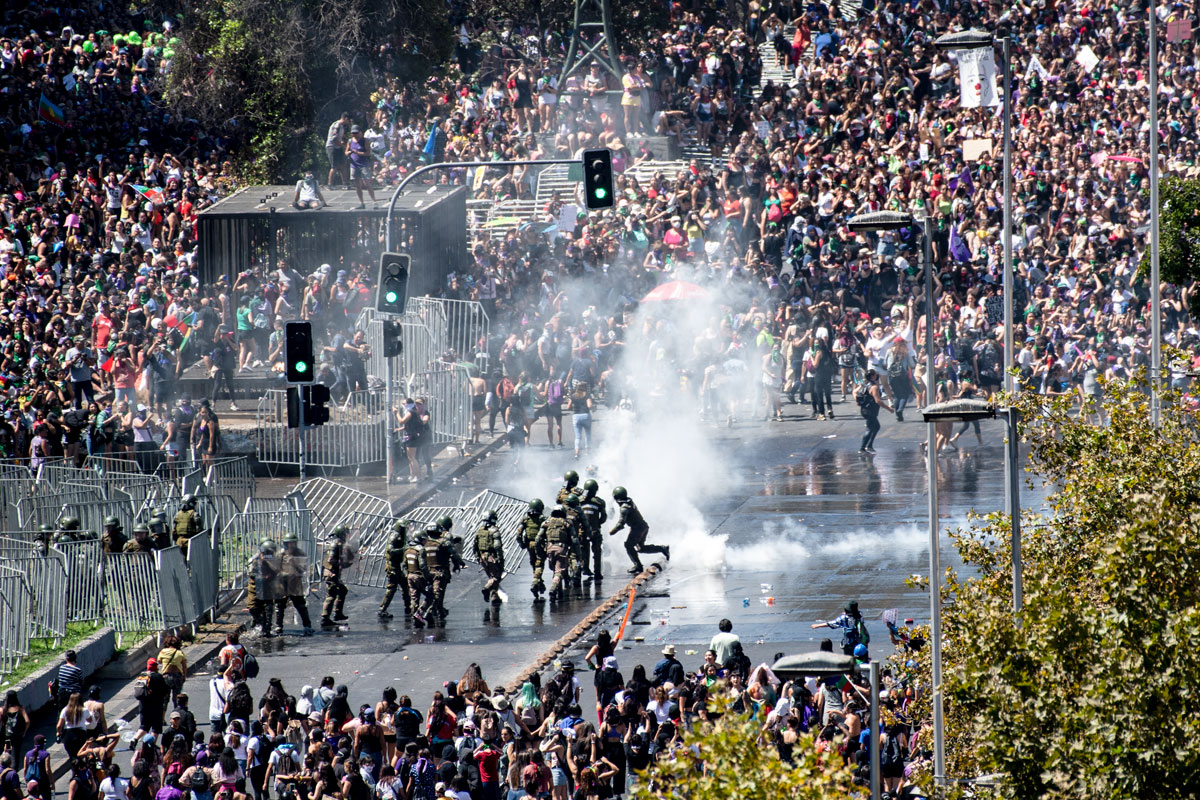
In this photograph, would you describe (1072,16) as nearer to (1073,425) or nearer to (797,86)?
(797,86)

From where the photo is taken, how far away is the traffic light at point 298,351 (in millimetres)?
23047

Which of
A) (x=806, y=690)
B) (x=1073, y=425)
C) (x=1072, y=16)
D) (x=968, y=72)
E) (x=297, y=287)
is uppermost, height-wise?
(x=1072, y=16)

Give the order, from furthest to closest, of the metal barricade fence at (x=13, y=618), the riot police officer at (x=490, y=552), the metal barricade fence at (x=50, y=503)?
the metal barricade fence at (x=50, y=503) → the riot police officer at (x=490, y=552) → the metal barricade fence at (x=13, y=618)

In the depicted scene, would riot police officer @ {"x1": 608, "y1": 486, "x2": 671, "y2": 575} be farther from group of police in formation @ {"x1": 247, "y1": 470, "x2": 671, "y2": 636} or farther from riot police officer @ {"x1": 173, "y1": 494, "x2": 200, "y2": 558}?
riot police officer @ {"x1": 173, "y1": 494, "x2": 200, "y2": 558}

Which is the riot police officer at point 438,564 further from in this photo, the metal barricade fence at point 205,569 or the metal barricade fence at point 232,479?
the metal barricade fence at point 232,479

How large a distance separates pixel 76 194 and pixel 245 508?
16268 millimetres

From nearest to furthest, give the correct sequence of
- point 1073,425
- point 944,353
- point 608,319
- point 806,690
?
point 1073,425
point 806,690
point 944,353
point 608,319

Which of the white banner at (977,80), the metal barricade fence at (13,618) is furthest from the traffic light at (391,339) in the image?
the metal barricade fence at (13,618)

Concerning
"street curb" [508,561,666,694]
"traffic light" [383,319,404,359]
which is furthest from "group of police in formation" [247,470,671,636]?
"traffic light" [383,319,404,359]

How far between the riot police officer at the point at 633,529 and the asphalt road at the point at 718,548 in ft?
1.13

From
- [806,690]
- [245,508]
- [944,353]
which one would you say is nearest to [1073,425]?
[806,690]

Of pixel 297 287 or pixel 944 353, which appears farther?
pixel 297 287

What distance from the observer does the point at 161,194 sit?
35.7 m

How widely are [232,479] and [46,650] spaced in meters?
6.53
